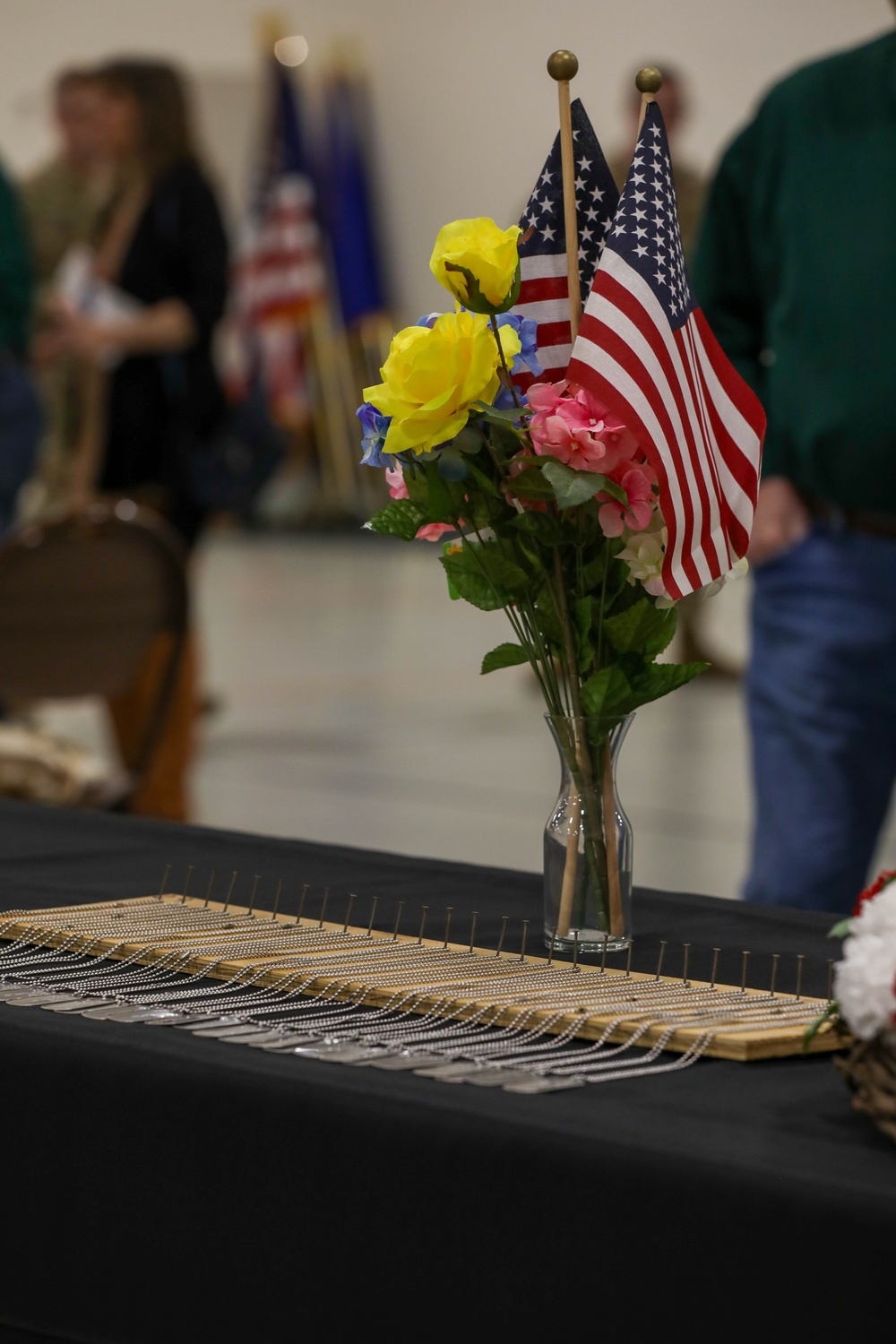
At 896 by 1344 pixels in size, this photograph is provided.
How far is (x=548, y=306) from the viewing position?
1.42 metres

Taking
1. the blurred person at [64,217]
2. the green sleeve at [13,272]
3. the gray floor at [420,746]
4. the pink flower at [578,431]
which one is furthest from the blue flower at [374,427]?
the blurred person at [64,217]

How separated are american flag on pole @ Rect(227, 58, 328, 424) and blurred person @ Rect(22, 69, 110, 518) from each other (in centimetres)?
717

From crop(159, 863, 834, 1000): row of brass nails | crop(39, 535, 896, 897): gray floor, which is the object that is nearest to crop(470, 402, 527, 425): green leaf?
crop(159, 863, 834, 1000): row of brass nails

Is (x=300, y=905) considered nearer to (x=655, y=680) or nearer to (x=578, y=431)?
(x=655, y=680)

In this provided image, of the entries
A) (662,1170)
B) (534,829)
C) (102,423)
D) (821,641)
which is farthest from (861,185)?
(102,423)

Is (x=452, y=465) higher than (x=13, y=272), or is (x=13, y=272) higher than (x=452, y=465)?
(x=13, y=272)

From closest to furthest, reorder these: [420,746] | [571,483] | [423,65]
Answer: [571,483], [420,746], [423,65]

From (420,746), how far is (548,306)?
4.99 meters

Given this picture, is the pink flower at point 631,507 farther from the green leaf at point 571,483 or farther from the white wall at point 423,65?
the white wall at point 423,65

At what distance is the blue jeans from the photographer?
2641 mm

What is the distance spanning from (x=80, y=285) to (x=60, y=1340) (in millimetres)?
4636

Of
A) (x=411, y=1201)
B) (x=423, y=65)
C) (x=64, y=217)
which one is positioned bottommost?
(x=411, y=1201)

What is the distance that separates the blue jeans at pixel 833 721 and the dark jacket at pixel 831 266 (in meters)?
0.09

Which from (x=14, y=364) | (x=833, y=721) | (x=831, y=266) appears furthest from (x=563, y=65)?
(x=14, y=364)
